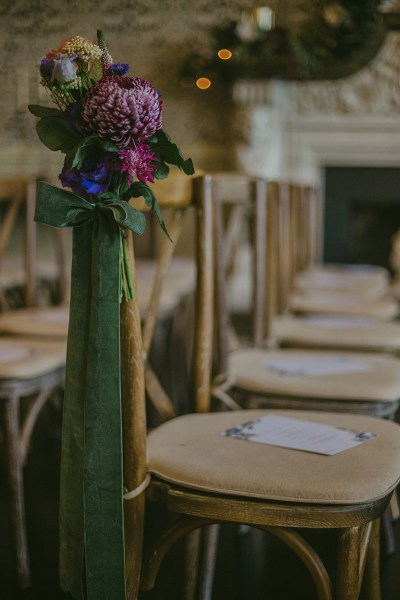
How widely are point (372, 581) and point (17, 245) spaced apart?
3.76 metres

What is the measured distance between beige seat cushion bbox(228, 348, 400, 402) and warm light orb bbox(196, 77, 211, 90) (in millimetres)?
3192

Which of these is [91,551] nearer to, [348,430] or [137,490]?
[137,490]

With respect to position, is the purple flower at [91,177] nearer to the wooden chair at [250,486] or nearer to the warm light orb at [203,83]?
the wooden chair at [250,486]

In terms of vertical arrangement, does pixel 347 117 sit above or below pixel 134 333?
above

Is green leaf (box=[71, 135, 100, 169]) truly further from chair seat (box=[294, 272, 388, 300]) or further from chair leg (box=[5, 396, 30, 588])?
chair seat (box=[294, 272, 388, 300])

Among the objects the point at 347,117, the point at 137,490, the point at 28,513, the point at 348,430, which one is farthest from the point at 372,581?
the point at 347,117

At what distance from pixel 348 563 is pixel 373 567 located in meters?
0.28

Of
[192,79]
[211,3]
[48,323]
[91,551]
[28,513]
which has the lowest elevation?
[28,513]

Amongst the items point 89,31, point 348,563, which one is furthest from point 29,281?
point 348,563

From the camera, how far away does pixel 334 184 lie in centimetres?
541

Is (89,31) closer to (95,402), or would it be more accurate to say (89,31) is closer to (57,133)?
(57,133)

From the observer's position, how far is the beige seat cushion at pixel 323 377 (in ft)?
4.99

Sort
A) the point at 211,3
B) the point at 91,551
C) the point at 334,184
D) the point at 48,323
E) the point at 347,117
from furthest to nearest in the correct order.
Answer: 1. the point at 334,184
2. the point at 347,117
3. the point at 48,323
4. the point at 211,3
5. the point at 91,551

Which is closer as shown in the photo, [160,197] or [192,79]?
[160,197]
